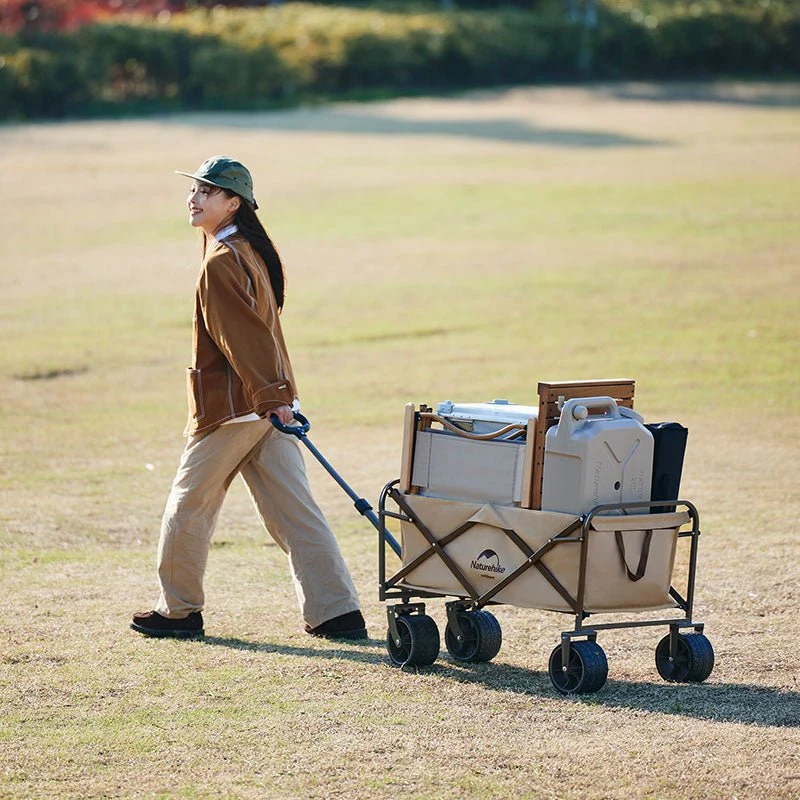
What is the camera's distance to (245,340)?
6.51 metres

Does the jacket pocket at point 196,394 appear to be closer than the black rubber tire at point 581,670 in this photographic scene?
No

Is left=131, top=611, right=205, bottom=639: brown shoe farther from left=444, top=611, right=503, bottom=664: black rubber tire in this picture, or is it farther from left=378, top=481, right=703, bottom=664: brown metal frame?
left=444, top=611, right=503, bottom=664: black rubber tire

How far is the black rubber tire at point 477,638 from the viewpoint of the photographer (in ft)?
21.0

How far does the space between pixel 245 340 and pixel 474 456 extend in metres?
1.06

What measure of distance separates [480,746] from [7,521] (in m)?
4.36

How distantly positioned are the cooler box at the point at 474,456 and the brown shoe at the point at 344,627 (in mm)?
799

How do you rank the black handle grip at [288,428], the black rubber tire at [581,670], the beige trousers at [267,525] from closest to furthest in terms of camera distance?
the black rubber tire at [581,670], the black handle grip at [288,428], the beige trousers at [267,525]

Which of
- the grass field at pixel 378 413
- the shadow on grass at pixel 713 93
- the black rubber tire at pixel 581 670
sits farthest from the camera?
the shadow on grass at pixel 713 93

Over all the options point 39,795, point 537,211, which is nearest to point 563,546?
point 39,795

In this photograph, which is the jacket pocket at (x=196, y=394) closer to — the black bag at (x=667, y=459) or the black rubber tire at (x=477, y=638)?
the black rubber tire at (x=477, y=638)

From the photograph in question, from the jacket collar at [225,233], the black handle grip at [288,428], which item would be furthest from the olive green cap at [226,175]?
the black handle grip at [288,428]

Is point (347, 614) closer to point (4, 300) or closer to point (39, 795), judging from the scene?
point (39, 795)

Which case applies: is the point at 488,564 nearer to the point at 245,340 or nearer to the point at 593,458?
the point at 593,458

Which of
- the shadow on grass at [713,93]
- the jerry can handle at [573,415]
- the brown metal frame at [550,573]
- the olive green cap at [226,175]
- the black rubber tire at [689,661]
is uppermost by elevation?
the shadow on grass at [713,93]
